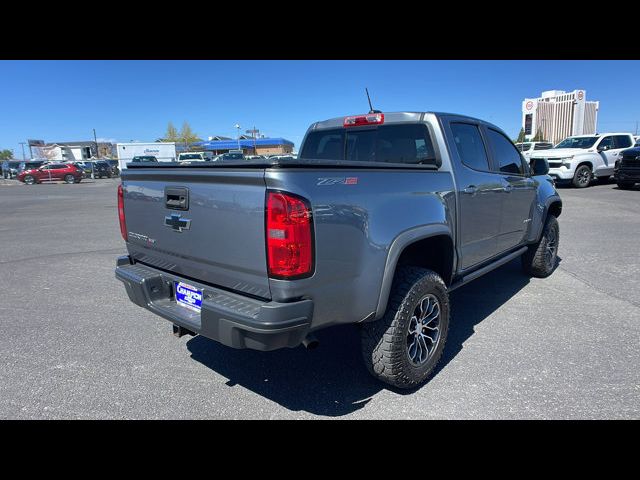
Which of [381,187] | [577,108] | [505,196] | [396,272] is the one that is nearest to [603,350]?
[505,196]

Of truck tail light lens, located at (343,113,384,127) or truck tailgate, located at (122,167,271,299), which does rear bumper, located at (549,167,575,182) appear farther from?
truck tailgate, located at (122,167,271,299)

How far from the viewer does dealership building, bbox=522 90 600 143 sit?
85.6 m

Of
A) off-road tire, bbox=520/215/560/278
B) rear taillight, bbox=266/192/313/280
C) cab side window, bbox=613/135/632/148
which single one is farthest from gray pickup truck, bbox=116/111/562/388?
cab side window, bbox=613/135/632/148

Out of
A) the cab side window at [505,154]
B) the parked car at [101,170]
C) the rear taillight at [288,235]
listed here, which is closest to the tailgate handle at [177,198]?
the rear taillight at [288,235]

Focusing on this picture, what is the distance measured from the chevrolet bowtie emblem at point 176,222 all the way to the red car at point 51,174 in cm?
3533

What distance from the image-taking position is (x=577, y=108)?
3300 inches


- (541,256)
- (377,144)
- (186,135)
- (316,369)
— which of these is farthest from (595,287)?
(186,135)

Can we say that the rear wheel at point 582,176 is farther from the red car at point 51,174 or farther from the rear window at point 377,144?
the red car at point 51,174

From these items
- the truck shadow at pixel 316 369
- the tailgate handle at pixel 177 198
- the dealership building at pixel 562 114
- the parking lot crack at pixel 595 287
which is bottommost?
the truck shadow at pixel 316 369

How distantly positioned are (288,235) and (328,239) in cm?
25

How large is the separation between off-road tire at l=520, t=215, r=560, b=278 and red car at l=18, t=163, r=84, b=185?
3546 cm

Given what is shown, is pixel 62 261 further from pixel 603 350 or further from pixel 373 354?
pixel 603 350

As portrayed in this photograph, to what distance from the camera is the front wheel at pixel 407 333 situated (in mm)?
2686

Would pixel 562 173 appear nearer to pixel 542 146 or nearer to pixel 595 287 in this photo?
pixel 542 146
